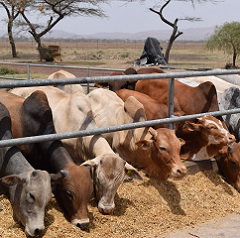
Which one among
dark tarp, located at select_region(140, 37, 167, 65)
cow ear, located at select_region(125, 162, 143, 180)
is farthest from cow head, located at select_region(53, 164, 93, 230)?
dark tarp, located at select_region(140, 37, 167, 65)

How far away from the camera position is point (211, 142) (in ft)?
22.2

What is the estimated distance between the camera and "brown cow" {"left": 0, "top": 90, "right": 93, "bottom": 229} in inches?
199

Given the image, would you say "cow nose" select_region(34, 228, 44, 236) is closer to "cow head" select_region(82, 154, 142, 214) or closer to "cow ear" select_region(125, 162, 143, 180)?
"cow head" select_region(82, 154, 142, 214)

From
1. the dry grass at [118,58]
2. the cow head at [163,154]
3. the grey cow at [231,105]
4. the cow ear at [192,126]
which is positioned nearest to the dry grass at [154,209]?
the cow head at [163,154]

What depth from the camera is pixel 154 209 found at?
5852 millimetres

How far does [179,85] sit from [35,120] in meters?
2.99

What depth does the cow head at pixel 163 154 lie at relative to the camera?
19.2 feet

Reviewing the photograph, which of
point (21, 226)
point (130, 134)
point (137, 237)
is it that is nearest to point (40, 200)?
point (21, 226)

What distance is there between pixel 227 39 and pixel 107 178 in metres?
35.5

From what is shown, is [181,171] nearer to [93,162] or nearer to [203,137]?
[93,162]

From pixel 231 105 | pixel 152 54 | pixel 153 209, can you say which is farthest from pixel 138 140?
pixel 152 54

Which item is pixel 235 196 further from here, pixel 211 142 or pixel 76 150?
pixel 76 150

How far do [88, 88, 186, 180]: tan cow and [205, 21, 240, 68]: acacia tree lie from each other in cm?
3236

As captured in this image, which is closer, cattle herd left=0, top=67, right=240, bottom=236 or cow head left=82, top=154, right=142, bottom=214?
cattle herd left=0, top=67, right=240, bottom=236
